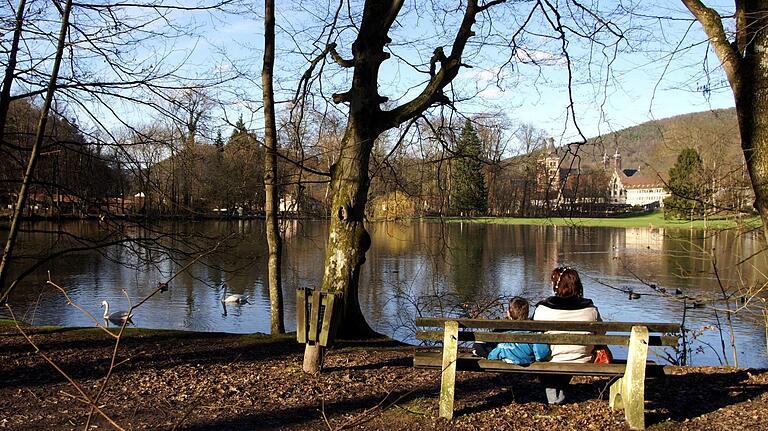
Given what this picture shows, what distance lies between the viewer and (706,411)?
493cm

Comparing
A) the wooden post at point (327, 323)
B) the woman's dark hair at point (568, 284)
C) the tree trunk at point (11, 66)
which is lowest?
the wooden post at point (327, 323)

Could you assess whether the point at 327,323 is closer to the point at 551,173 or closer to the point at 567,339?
the point at 567,339

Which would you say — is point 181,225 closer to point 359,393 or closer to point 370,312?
point 359,393

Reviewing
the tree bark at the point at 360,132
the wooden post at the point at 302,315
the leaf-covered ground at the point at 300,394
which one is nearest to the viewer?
the leaf-covered ground at the point at 300,394

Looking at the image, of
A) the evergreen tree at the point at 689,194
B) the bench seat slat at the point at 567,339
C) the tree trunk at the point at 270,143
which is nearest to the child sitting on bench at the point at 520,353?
the bench seat slat at the point at 567,339

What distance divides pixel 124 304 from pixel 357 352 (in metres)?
12.3

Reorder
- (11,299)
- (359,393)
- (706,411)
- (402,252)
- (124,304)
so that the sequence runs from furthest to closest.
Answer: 1. (402,252)
2. (124,304)
3. (11,299)
4. (359,393)
5. (706,411)

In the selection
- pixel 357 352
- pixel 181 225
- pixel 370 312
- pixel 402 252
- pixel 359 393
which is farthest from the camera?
pixel 402 252

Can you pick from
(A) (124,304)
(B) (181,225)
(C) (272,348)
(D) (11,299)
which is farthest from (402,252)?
(C) (272,348)

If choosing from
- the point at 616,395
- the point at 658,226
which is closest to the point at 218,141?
the point at 616,395

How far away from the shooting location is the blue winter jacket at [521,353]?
4840mm

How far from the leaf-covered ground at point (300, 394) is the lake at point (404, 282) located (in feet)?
5.62

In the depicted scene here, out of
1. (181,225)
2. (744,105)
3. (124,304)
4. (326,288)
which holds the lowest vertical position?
(124,304)

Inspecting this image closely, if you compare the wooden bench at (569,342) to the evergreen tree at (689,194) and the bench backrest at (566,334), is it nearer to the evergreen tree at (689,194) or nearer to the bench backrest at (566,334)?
the bench backrest at (566,334)
